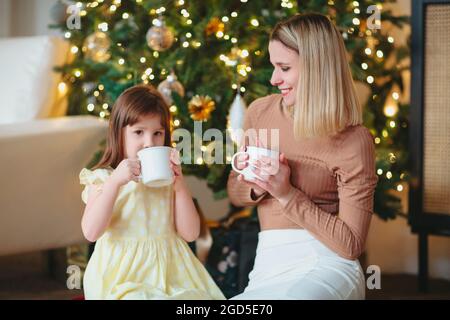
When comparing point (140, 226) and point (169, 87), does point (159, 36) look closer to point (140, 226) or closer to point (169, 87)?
point (169, 87)

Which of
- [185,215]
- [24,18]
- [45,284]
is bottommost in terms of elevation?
[45,284]

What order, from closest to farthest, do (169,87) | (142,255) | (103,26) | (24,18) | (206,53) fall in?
(142,255), (169,87), (103,26), (206,53), (24,18)

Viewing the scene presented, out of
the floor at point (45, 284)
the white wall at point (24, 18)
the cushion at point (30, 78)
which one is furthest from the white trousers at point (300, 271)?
the white wall at point (24, 18)

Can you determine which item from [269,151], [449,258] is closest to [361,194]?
[269,151]

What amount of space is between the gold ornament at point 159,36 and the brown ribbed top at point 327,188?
2.27 ft

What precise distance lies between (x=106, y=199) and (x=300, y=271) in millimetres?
360

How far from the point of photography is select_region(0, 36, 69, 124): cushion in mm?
2596

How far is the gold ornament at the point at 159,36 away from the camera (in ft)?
7.16

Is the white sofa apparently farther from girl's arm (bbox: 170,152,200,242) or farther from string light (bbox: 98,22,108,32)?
girl's arm (bbox: 170,152,200,242)

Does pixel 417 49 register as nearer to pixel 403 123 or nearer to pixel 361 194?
pixel 403 123

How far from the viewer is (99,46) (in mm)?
2287

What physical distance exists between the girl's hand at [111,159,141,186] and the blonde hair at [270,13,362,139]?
286mm

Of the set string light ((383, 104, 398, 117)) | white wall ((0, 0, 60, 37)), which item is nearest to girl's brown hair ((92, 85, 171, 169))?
string light ((383, 104, 398, 117))

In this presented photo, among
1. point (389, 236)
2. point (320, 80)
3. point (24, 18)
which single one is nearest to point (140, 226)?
point (320, 80)
